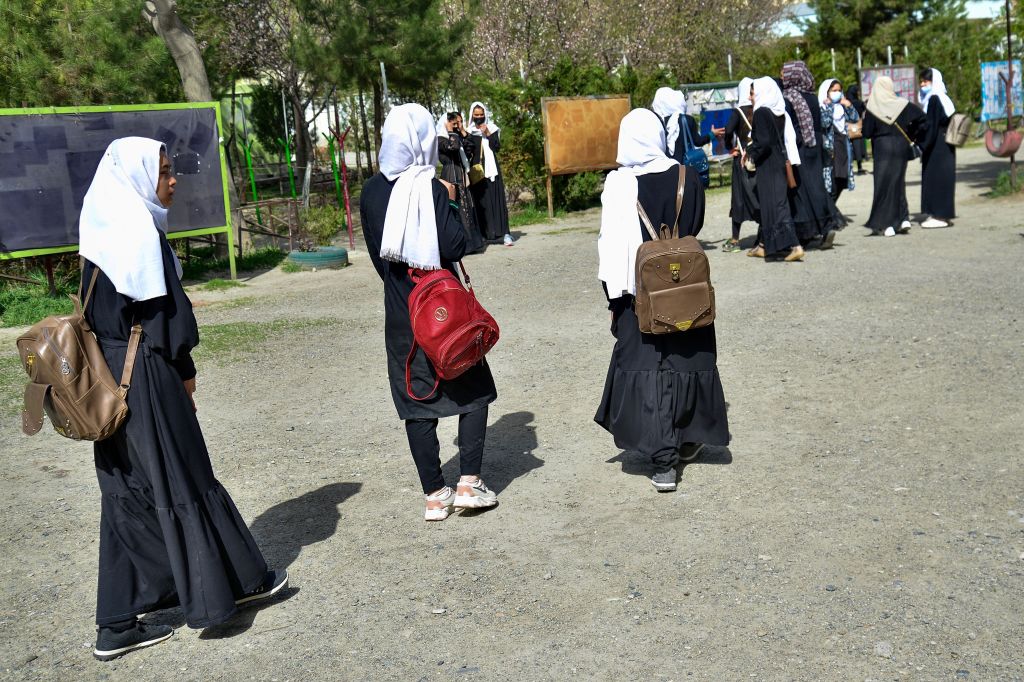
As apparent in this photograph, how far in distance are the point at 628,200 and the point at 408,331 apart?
3.78ft

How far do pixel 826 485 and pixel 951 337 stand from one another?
2788 mm

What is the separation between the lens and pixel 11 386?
25.0 feet

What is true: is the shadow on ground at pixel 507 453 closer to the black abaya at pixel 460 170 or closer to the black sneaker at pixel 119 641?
the black sneaker at pixel 119 641

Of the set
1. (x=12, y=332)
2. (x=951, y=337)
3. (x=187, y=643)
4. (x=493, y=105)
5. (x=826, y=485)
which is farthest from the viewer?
(x=493, y=105)

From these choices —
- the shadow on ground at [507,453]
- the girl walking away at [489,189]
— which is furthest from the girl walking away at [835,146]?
the shadow on ground at [507,453]

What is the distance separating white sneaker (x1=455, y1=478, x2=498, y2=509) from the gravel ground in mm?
70

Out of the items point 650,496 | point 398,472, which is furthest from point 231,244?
point 650,496

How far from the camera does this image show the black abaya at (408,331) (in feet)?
14.5

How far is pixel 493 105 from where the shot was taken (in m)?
15.9

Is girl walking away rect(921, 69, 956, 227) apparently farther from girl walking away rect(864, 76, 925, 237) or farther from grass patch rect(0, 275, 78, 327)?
grass patch rect(0, 275, 78, 327)

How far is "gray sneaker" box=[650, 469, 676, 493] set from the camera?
15.8 ft

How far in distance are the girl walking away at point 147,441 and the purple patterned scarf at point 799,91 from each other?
7919 millimetres

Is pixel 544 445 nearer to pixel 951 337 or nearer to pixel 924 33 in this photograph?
pixel 951 337

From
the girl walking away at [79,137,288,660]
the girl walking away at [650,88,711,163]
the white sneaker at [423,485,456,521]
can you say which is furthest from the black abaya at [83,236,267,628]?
the girl walking away at [650,88,711,163]
